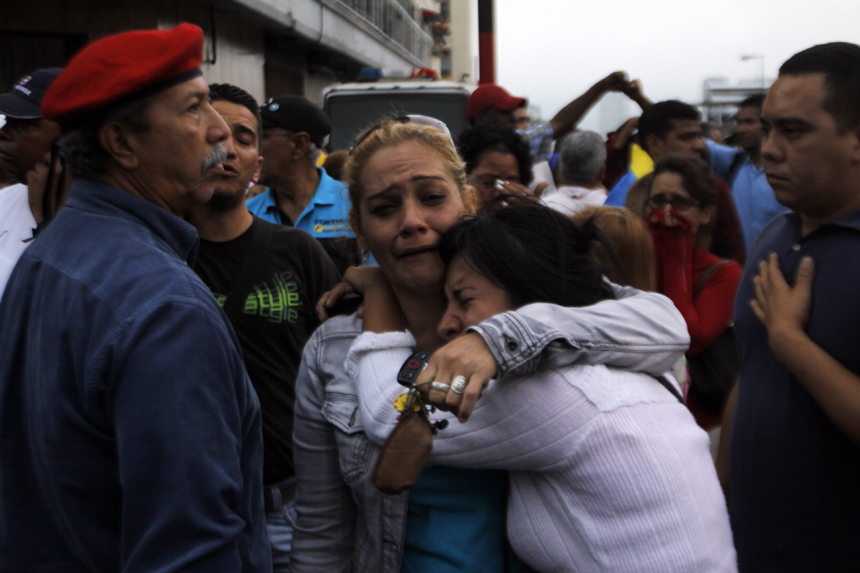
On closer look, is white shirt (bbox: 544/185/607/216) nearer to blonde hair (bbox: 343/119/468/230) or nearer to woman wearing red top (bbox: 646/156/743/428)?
woman wearing red top (bbox: 646/156/743/428)

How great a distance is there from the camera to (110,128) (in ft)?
5.28

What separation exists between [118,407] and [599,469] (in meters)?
0.86

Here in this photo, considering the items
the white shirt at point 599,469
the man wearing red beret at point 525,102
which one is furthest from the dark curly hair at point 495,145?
the white shirt at point 599,469

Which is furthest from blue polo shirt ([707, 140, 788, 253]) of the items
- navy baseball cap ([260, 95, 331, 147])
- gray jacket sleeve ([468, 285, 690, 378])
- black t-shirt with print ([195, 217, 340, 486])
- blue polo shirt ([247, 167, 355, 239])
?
gray jacket sleeve ([468, 285, 690, 378])

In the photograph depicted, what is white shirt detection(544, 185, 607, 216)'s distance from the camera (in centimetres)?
467

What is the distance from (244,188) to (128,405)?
1876 millimetres

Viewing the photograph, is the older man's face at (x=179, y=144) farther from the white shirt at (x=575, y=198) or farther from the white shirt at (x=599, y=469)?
the white shirt at (x=575, y=198)

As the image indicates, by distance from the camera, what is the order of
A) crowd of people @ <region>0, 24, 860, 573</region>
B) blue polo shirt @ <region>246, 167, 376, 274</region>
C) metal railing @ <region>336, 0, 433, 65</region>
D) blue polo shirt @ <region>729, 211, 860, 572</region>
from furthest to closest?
metal railing @ <region>336, 0, 433, 65</region>
blue polo shirt @ <region>246, 167, 376, 274</region>
blue polo shirt @ <region>729, 211, 860, 572</region>
crowd of people @ <region>0, 24, 860, 573</region>

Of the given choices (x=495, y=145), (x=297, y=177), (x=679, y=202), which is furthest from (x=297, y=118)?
(x=679, y=202)

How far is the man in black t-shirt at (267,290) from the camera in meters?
2.79

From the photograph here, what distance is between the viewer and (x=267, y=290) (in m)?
2.94

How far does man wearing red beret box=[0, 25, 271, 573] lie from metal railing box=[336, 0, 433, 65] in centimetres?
1995

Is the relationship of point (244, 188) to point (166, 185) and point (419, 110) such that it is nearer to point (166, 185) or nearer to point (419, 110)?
point (166, 185)

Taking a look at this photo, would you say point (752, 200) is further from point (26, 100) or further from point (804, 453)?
point (26, 100)
